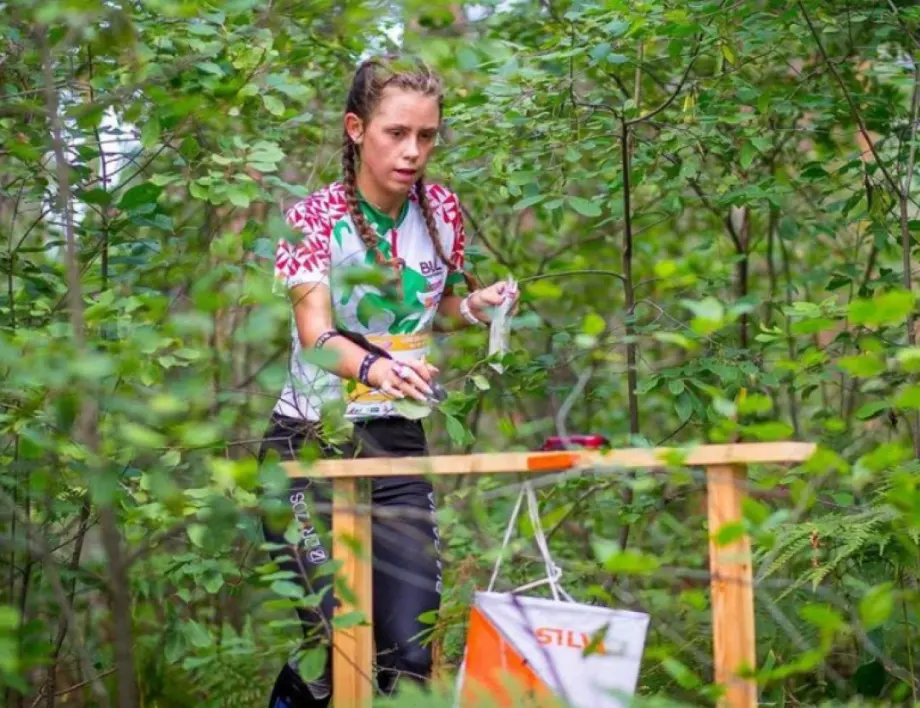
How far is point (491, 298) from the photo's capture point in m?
3.52

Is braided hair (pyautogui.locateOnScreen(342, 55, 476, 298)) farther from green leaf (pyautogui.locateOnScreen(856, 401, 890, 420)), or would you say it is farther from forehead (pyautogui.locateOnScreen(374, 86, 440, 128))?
green leaf (pyautogui.locateOnScreen(856, 401, 890, 420))

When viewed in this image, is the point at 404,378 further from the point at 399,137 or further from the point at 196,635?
the point at 196,635

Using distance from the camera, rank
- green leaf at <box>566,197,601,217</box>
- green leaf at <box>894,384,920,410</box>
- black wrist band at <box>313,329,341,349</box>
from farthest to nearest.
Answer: green leaf at <box>566,197,601,217</box>, black wrist band at <box>313,329,341,349</box>, green leaf at <box>894,384,920,410</box>

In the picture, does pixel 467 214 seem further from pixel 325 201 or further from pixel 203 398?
pixel 203 398

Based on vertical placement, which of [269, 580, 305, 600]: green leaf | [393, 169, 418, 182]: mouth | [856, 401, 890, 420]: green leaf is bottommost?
[269, 580, 305, 600]: green leaf

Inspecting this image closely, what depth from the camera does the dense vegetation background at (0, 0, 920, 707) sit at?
2627 mm

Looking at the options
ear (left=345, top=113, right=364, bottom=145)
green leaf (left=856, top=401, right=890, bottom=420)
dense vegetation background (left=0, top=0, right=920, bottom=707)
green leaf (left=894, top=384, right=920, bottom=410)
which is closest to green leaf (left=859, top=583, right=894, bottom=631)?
dense vegetation background (left=0, top=0, right=920, bottom=707)

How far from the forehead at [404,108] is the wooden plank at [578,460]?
102 cm

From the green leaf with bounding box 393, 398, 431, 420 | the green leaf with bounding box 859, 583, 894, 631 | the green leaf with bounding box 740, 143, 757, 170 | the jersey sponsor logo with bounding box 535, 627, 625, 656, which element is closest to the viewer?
the green leaf with bounding box 859, 583, 894, 631

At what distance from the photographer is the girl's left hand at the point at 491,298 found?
3496 mm

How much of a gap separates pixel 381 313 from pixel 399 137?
1.62 ft

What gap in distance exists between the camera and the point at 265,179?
148 inches

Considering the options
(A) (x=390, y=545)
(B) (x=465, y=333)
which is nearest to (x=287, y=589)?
(A) (x=390, y=545)

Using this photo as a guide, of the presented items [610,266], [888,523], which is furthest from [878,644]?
[610,266]
